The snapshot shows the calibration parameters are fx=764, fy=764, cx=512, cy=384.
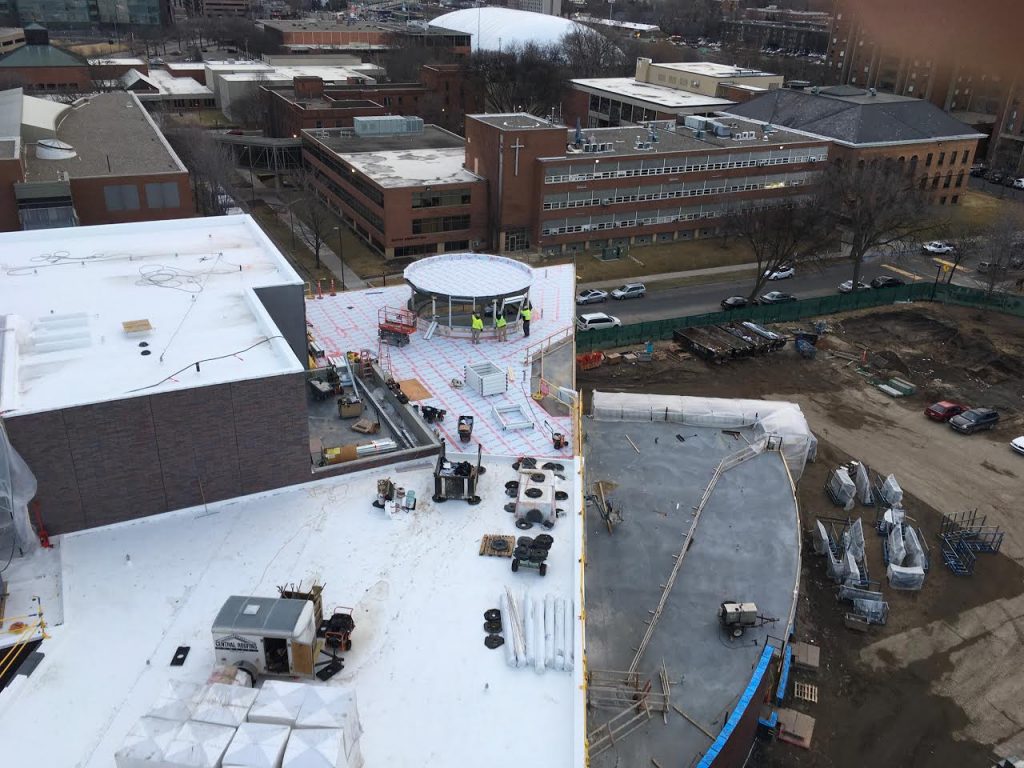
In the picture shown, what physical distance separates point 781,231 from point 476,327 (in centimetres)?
3096

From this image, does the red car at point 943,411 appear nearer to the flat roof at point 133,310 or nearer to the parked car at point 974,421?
the parked car at point 974,421

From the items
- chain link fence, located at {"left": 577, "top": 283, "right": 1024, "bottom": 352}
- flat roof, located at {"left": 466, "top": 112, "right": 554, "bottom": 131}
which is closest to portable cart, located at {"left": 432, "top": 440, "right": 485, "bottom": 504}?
chain link fence, located at {"left": 577, "top": 283, "right": 1024, "bottom": 352}

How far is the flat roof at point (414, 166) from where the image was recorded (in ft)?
199

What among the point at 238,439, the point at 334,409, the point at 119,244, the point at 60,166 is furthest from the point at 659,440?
the point at 60,166

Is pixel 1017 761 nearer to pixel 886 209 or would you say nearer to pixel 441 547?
pixel 441 547

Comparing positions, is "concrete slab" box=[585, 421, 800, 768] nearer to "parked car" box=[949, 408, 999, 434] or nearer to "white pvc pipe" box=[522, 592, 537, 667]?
"white pvc pipe" box=[522, 592, 537, 667]

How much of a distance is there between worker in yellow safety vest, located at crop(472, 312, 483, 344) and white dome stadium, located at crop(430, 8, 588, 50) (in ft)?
374

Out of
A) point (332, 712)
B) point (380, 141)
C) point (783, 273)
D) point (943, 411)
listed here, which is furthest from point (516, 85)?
Result: point (332, 712)

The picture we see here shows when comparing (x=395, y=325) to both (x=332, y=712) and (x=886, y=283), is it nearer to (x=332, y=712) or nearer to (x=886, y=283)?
(x=332, y=712)

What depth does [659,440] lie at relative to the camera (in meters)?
32.9

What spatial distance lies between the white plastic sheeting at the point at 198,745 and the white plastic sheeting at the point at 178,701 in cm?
31

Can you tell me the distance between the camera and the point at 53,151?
48406 mm

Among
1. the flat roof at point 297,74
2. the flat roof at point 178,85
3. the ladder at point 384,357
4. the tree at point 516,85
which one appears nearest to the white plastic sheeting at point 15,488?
the ladder at point 384,357

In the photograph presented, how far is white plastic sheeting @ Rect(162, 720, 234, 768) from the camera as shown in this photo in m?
12.8
